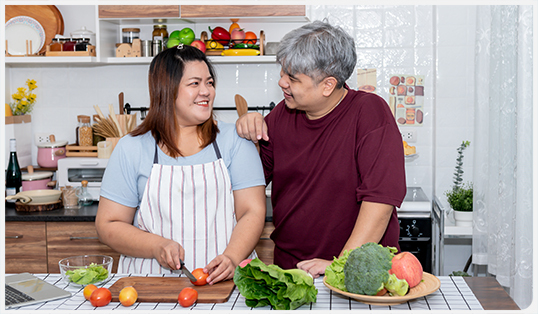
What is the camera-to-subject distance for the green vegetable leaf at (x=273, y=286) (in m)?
1.16

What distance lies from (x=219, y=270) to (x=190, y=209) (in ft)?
1.20

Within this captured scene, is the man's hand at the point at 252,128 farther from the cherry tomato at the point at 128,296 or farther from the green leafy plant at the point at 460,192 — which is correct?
the green leafy plant at the point at 460,192

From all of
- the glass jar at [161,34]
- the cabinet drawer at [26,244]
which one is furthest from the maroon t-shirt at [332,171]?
the glass jar at [161,34]

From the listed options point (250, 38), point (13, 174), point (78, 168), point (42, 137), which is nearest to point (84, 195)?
point (78, 168)

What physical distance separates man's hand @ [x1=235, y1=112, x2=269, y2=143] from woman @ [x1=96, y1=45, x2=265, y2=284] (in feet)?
0.12

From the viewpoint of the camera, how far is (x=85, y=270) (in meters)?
1.36

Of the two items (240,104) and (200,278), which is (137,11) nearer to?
(240,104)

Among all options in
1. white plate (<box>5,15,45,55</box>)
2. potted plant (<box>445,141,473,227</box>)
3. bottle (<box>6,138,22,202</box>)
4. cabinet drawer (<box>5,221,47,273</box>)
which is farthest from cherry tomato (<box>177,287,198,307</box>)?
white plate (<box>5,15,45,55</box>)

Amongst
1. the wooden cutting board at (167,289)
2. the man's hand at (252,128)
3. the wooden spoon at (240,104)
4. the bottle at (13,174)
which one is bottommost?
the wooden cutting board at (167,289)

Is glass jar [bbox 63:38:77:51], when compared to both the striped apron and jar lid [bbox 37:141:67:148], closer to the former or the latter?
jar lid [bbox 37:141:67:148]

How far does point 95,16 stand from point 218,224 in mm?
2138

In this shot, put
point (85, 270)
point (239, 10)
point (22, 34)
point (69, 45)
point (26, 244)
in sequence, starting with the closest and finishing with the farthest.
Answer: point (85, 270), point (26, 244), point (239, 10), point (69, 45), point (22, 34)

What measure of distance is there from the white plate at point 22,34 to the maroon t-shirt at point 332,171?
214 cm

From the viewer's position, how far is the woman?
65.0 inches
